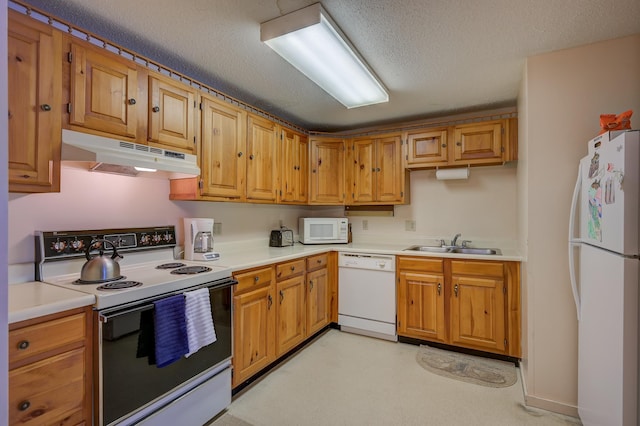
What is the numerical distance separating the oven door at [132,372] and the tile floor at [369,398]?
0.45 metres

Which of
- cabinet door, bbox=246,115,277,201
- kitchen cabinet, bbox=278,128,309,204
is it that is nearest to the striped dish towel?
cabinet door, bbox=246,115,277,201

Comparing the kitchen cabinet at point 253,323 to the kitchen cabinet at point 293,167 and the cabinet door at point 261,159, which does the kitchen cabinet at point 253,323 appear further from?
the kitchen cabinet at point 293,167

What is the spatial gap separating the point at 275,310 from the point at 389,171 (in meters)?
1.96

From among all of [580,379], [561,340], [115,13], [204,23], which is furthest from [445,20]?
[580,379]

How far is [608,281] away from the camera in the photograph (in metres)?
1.42

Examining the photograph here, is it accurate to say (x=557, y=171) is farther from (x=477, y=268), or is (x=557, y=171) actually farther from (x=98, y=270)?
(x=98, y=270)

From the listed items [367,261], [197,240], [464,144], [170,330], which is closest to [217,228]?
[197,240]

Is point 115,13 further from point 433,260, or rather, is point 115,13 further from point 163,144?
point 433,260

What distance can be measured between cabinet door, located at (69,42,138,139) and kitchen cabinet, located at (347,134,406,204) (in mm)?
2350

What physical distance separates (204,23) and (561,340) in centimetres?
294

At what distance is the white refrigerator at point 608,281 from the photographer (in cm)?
127

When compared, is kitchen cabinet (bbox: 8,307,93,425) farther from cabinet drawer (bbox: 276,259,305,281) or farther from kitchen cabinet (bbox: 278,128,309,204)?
kitchen cabinet (bbox: 278,128,309,204)

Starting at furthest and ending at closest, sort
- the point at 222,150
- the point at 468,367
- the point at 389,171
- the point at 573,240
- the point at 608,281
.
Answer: the point at 389,171
the point at 468,367
the point at 222,150
the point at 573,240
the point at 608,281

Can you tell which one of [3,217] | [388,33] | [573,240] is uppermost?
[388,33]
